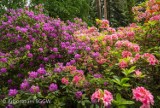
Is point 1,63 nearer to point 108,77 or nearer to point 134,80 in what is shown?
point 108,77

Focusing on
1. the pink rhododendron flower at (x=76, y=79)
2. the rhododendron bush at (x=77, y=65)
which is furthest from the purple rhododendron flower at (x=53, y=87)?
the pink rhododendron flower at (x=76, y=79)

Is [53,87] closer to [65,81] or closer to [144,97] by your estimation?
[65,81]

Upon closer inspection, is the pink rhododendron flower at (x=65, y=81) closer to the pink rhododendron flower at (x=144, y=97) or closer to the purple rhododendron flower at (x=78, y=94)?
the purple rhododendron flower at (x=78, y=94)

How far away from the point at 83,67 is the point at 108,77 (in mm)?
649

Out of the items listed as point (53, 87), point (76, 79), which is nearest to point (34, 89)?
point (53, 87)

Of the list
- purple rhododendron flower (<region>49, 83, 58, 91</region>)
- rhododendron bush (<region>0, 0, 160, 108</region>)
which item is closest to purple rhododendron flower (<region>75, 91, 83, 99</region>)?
rhododendron bush (<region>0, 0, 160, 108</region>)

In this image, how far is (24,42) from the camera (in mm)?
4668

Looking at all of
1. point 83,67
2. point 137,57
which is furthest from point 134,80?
point 83,67

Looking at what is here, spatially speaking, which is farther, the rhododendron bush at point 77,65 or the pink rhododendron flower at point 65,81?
the pink rhododendron flower at point 65,81

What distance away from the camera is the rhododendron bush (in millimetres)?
2850

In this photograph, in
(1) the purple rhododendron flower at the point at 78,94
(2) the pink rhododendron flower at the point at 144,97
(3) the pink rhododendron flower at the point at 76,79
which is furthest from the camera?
(3) the pink rhododendron flower at the point at 76,79

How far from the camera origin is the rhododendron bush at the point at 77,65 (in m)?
2.85

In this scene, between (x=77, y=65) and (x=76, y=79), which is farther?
(x=77, y=65)

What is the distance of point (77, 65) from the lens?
386 centimetres
